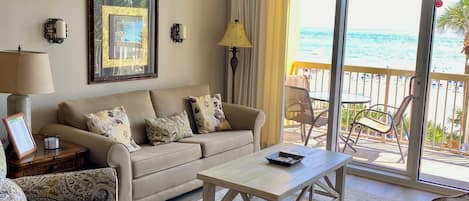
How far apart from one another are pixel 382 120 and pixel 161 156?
2.26 meters

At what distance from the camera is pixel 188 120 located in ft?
14.0

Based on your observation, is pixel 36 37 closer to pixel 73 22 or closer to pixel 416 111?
pixel 73 22

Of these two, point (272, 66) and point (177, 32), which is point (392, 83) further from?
point (177, 32)

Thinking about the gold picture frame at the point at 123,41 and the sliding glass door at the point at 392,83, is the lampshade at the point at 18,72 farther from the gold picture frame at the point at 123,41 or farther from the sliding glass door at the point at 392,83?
the sliding glass door at the point at 392,83

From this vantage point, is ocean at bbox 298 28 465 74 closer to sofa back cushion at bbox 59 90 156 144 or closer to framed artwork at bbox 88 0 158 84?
framed artwork at bbox 88 0 158 84

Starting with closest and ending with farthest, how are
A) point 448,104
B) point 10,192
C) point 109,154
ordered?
point 10,192, point 109,154, point 448,104

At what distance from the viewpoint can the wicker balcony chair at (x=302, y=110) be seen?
4.85 meters

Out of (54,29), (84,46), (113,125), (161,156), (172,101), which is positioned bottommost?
(161,156)

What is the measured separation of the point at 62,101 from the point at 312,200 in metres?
2.14

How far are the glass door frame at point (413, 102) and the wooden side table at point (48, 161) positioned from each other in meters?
2.57

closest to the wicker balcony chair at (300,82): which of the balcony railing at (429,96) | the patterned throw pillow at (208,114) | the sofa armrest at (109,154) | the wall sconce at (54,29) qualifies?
the balcony railing at (429,96)

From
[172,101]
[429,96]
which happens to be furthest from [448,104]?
[172,101]

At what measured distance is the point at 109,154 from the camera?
9.98 feet

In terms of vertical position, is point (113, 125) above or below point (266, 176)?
above
